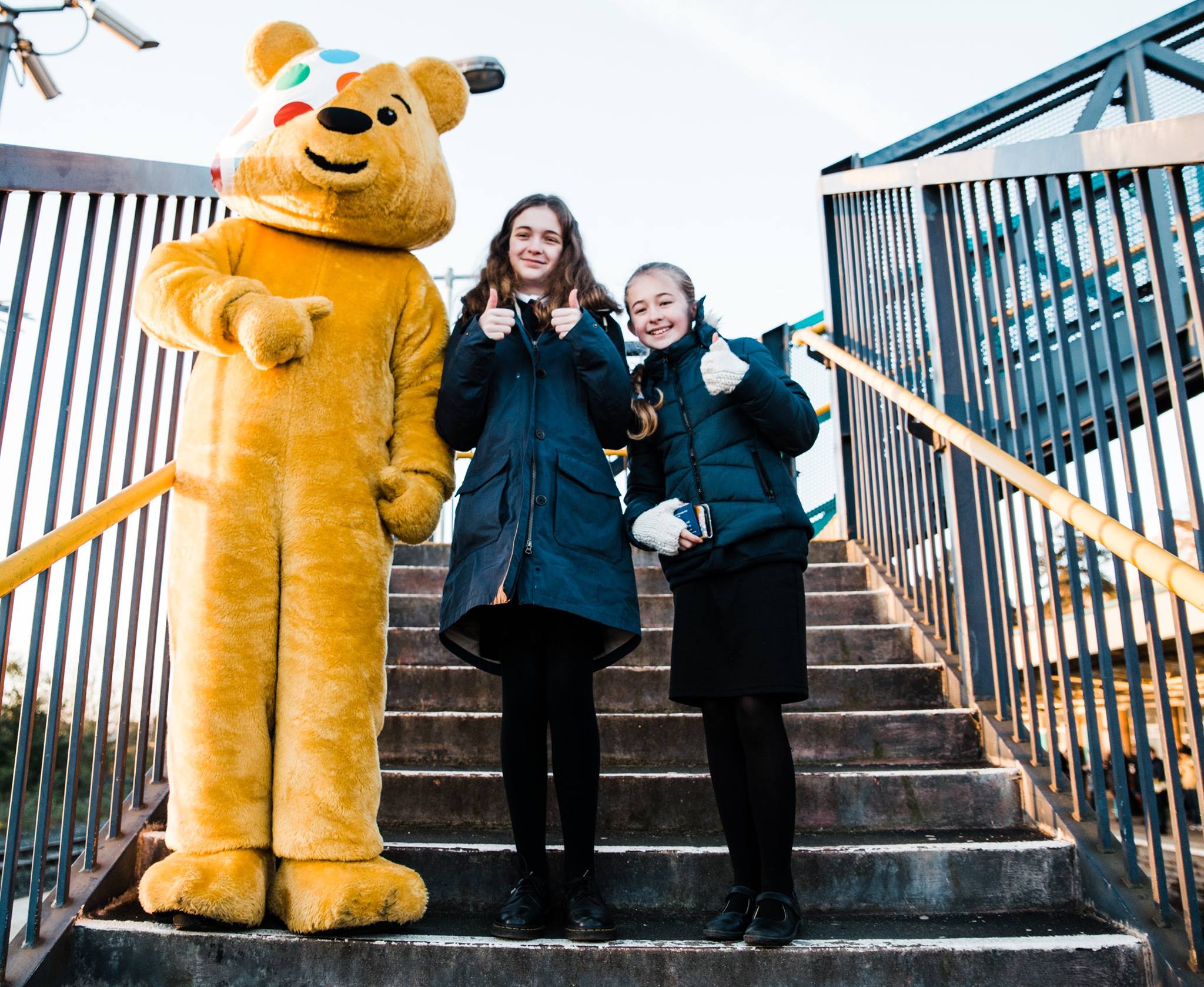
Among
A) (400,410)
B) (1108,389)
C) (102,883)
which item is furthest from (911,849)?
(1108,389)

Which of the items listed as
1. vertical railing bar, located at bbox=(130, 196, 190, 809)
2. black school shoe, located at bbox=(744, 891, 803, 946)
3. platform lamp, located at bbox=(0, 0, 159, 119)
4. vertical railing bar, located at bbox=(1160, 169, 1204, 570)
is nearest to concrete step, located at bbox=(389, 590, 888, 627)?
vertical railing bar, located at bbox=(130, 196, 190, 809)

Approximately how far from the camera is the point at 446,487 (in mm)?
2256

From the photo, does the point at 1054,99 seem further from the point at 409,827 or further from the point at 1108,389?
the point at 409,827

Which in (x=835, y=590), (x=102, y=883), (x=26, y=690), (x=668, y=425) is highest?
(x=668, y=425)

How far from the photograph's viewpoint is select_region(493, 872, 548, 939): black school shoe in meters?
1.92

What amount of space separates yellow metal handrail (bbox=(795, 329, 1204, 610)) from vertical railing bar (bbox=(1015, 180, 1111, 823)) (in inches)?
2.5

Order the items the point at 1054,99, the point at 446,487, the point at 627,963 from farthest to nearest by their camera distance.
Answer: the point at 1054,99
the point at 446,487
the point at 627,963

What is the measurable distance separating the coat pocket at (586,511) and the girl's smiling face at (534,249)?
0.53 metres

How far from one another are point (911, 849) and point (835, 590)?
1.74 m

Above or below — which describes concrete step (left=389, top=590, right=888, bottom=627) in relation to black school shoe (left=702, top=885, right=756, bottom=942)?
above

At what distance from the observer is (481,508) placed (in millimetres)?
2139

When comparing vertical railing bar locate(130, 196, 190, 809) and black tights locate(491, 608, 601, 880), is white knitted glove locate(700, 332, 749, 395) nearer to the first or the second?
black tights locate(491, 608, 601, 880)

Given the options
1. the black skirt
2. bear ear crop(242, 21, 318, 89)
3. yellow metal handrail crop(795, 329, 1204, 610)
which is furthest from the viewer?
bear ear crop(242, 21, 318, 89)

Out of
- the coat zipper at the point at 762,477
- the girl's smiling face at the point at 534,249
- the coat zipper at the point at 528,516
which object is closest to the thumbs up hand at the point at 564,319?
the coat zipper at the point at 528,516
